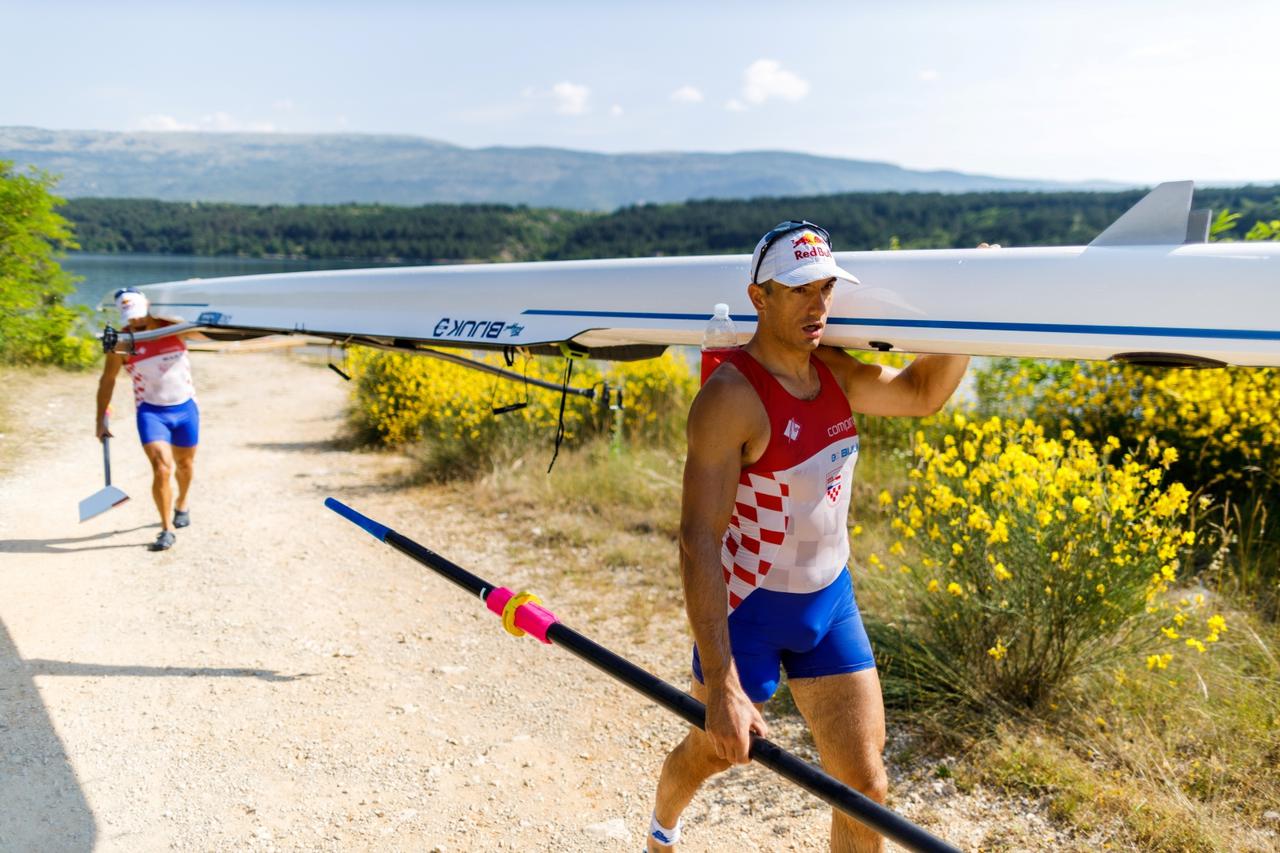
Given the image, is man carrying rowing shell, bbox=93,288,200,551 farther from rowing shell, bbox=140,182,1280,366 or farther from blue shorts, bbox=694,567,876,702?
blue shorts, bbox=694,567,876,702

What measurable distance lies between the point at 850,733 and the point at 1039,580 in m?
1.88

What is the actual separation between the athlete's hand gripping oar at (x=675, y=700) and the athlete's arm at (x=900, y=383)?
116 cm

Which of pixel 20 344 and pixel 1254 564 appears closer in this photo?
pixel 1254 564

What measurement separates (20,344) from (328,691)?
39.6ft

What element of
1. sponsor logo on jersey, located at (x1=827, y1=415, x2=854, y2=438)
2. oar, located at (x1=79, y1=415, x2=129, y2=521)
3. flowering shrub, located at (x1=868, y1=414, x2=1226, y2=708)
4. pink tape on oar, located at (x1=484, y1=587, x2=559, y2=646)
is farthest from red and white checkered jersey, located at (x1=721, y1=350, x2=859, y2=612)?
oar, located at (x1=79, y1=415, x2=129, y2=521)

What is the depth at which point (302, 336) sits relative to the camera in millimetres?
5414

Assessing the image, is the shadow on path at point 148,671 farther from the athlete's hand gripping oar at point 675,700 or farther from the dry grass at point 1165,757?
the dry grass at point 1165,757

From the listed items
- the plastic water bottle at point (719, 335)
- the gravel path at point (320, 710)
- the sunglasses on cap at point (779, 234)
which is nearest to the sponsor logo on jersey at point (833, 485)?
the plastic water bottle at point (719, 335)

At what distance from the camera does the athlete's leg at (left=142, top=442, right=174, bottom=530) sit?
256 inches

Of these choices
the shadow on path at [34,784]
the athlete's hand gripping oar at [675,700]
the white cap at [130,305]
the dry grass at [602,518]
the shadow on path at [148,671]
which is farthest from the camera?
the white cap at [130,305]

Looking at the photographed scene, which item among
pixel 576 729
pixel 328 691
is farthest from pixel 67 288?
pixel 576 729

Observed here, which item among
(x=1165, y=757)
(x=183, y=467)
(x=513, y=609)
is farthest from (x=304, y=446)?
(x=1165, y=757)

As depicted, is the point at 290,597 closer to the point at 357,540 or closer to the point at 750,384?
the point at 357,540

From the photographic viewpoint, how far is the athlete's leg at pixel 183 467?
22.5ft
